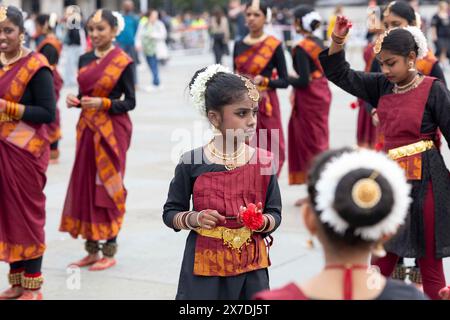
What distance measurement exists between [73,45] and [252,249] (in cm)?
1541

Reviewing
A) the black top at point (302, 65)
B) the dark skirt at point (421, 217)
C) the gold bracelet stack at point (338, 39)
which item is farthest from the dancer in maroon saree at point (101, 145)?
the dark skirt at point (421, 217)

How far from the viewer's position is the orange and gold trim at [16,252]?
5.29m

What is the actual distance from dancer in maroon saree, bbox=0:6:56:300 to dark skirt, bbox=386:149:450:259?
2163 mm

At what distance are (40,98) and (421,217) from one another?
91.6 inches

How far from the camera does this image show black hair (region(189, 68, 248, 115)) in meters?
3.59

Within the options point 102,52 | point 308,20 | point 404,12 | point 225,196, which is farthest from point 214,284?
point 308,20

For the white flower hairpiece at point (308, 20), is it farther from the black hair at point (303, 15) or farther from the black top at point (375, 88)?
the black top at point (375, 88)

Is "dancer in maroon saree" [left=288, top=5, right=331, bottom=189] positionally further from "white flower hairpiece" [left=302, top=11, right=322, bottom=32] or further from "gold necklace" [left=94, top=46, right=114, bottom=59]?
"gold necklace" [left=94, top=46, right=114, bottom=59]

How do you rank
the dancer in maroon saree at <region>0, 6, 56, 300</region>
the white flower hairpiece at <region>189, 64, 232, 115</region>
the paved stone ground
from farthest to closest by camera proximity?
1. the paved stone ground
2. the dancer in maroon saree at <region>0, 6, 56, 300</region>
3. the white flower hairpiece at <region>189, 64, 232, 115</region>

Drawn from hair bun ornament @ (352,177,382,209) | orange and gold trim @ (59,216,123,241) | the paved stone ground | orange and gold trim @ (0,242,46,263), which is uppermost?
hair bun ornament @ (352,177,382,209)

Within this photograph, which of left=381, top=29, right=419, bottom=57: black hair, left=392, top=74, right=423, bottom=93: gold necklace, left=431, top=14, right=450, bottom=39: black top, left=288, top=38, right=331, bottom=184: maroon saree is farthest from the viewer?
left=431, top=14, right=450, bottom=39: black top

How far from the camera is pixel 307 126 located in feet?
27.7

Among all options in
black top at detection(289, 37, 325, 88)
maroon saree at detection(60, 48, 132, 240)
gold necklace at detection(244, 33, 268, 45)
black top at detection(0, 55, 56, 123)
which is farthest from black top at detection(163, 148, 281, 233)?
black top at detection(289, 37, 325, 88)

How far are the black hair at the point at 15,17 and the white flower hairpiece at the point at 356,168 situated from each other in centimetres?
342
